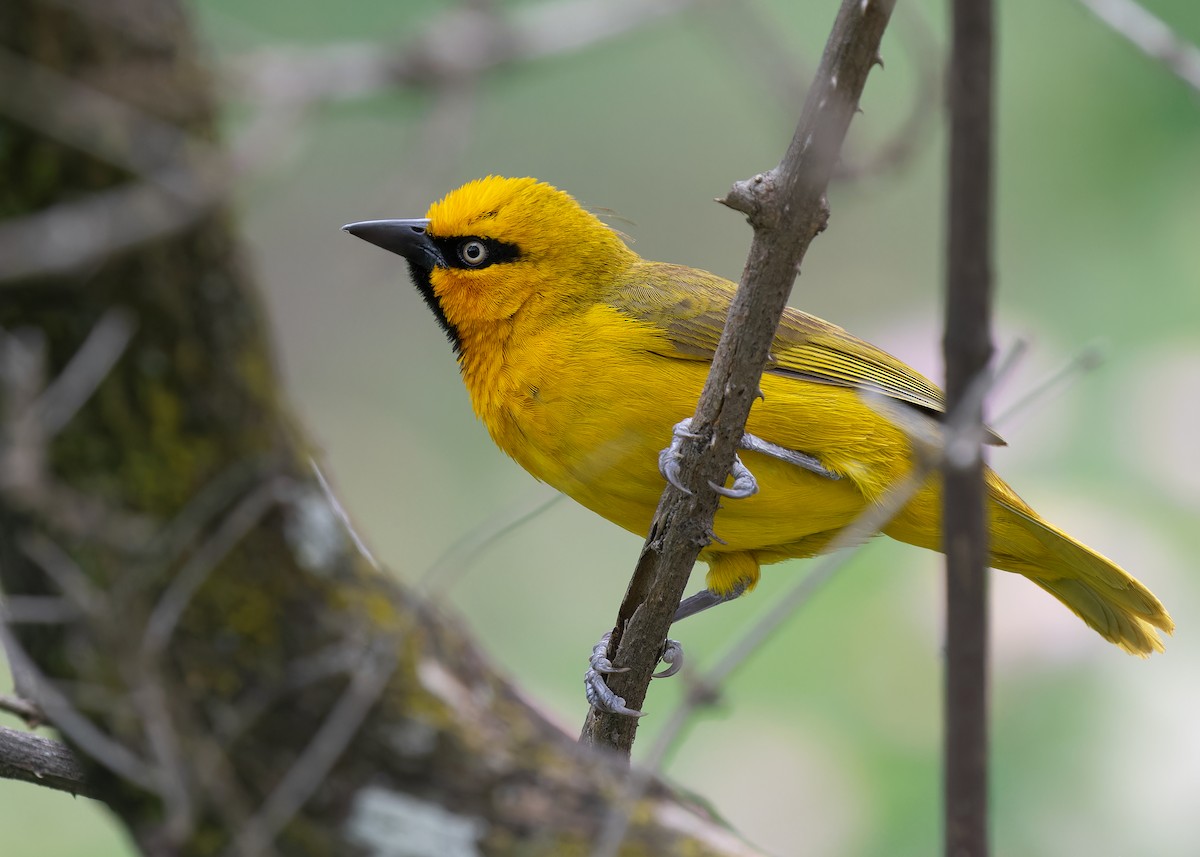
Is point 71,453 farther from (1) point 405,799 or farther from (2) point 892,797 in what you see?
(2) point 892,797

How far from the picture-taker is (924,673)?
4895 mm

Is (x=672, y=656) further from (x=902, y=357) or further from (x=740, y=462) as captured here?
(x=902, y=357)

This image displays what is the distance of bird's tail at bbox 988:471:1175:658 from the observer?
13.0 feet

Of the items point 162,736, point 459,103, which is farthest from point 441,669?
point 459,103

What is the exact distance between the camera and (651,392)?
3.64m

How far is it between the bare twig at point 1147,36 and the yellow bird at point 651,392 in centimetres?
141

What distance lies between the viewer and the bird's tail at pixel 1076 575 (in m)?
3.96

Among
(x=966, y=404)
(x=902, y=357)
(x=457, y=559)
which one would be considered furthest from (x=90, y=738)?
(x=902, y=357)

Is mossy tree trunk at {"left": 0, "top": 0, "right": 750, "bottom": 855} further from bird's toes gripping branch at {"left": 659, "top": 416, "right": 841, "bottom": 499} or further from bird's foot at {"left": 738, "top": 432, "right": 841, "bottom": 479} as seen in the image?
bird's foot at {"left": 738, "top": 432, "right": 841, "bottom": 479}

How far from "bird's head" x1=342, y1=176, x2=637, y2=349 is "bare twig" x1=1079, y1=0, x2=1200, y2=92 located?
6.31 feet

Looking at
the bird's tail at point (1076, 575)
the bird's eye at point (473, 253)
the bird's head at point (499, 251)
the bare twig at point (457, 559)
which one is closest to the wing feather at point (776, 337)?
the bird's head at point (499, 251)

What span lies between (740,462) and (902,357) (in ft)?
6.68

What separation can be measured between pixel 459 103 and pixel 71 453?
709 mm

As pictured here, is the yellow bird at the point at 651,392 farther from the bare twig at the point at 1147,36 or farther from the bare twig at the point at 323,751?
the bare twig at the point at 323,751
